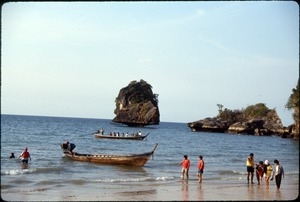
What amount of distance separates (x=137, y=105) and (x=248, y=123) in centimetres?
3151

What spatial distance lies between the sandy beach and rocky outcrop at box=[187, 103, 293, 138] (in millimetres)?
76490

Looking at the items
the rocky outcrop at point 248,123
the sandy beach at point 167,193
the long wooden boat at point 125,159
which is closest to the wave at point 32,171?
the long wooden boat at point 125,159

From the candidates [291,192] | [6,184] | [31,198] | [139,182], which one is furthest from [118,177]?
[291,192]

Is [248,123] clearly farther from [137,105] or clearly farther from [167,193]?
[167,193]

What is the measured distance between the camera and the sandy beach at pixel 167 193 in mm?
14445

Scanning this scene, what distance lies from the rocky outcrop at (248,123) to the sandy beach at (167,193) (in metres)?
76.5

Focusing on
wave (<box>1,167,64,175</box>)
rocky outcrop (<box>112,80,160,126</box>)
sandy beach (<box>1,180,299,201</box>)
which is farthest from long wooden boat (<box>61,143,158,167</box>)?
rocky outcrop (<box>112,80,160,126</box>)

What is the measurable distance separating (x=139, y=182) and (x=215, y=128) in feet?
292

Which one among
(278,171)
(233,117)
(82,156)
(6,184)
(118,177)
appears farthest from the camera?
(233,117)

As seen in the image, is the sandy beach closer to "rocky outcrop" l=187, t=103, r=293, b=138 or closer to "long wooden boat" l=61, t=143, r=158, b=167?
"long wooden boat" l=61, t=143, r=158, b=167

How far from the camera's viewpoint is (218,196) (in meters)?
15.0

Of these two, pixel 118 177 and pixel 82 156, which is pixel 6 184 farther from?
pixel 82 156

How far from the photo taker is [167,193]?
15836 mm

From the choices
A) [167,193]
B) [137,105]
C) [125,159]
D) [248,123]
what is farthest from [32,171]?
[137,105]
